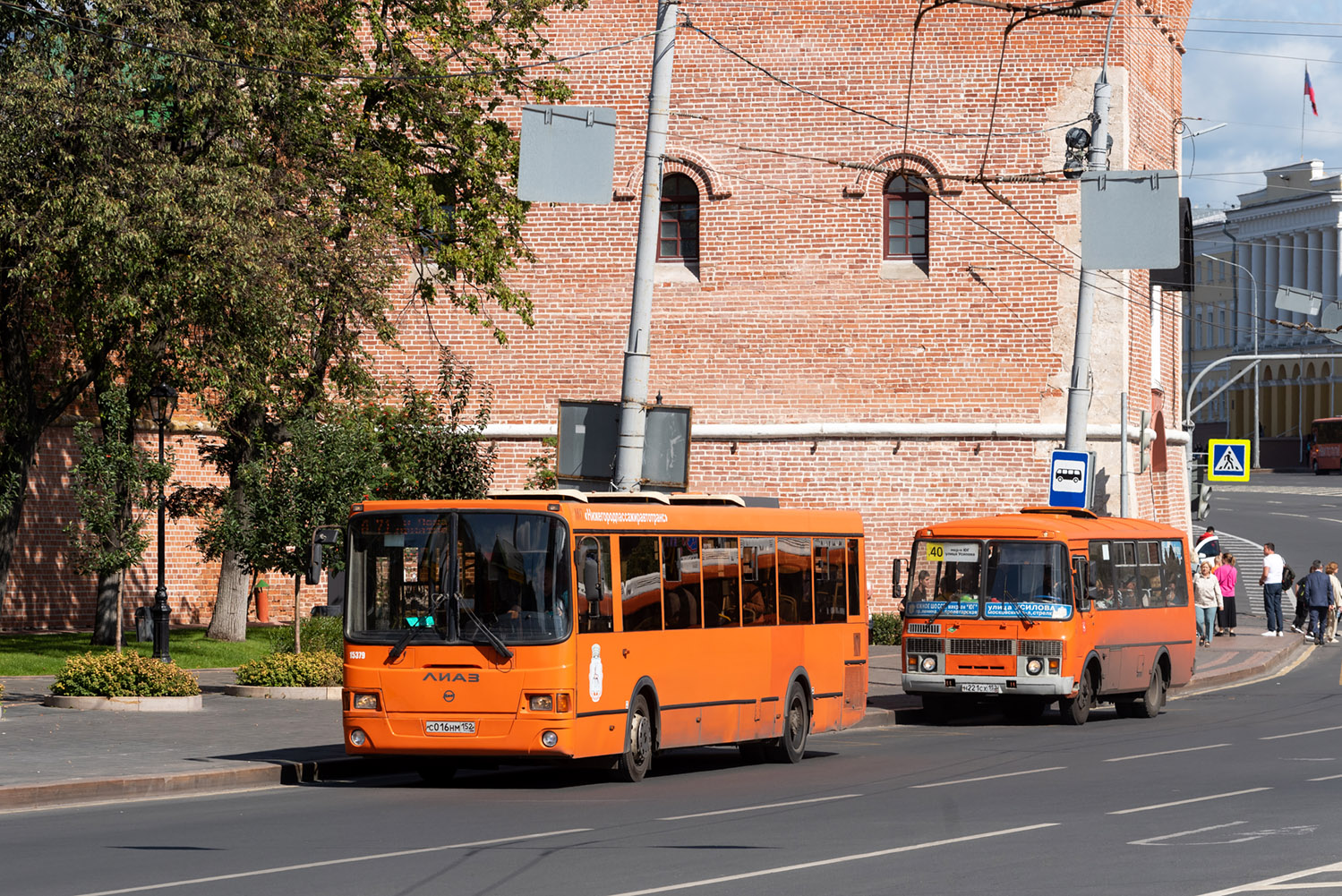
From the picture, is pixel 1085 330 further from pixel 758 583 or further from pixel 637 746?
pixel 637 746

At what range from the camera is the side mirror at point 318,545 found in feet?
50.7

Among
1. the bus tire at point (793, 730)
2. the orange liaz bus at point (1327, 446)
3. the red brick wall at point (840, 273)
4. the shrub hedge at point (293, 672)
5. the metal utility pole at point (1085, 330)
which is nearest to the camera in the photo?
the bus tire at point (793, 730)

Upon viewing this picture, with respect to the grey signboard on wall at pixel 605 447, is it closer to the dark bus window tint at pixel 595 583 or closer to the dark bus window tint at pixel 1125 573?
the dark bus window tint at pixel 595 583

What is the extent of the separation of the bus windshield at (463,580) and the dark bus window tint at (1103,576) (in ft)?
31.0

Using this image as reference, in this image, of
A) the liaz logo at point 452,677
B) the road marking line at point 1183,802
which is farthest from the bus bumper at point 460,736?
the road marking line at point 1183,802

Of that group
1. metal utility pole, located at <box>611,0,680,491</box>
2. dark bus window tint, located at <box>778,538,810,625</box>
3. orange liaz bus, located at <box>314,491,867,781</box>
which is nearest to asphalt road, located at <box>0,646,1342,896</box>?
orange liaz bus, located at <box>314,491,867,781</box>

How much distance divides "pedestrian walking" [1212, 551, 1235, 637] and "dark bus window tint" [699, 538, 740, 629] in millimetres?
21403

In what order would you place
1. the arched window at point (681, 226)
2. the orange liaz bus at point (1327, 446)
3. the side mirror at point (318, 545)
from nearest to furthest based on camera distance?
1. the side mirror at point (318, 545)
2. the arched window at point (681, 226)
3. the orange liaz bus at point (1327, 446)

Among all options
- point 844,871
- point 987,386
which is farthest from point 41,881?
point 987,386

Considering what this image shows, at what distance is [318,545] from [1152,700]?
1235 cm

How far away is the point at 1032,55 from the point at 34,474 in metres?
19.4

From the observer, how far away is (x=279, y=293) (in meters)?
22.5

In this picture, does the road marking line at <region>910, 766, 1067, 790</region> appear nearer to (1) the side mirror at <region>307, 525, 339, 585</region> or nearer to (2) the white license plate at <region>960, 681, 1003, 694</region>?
(1) the side mirror at <region>307, 525, 339, 585</region>

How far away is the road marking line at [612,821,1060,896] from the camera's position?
943 centimetres
